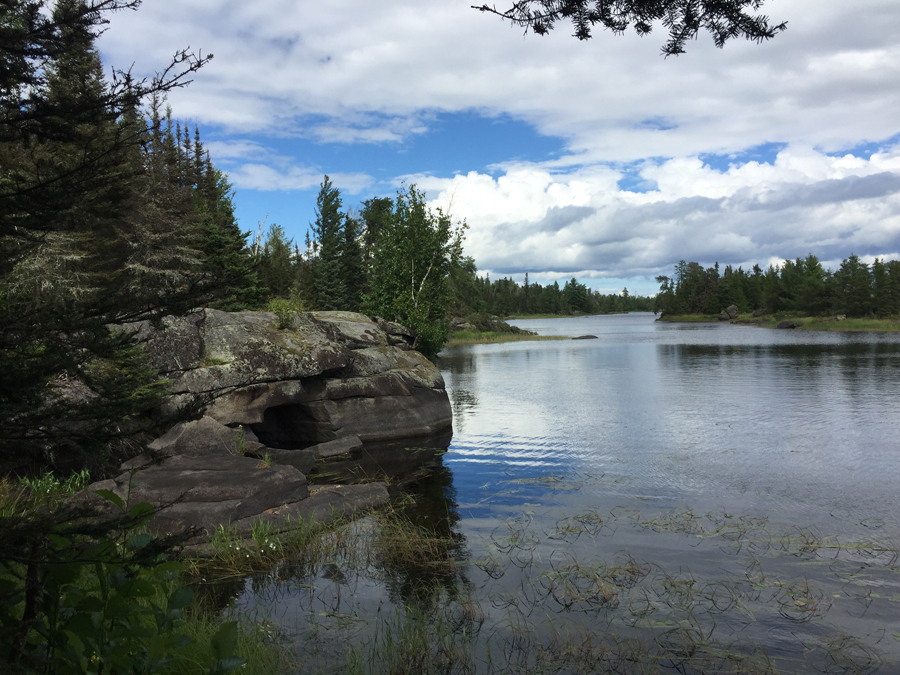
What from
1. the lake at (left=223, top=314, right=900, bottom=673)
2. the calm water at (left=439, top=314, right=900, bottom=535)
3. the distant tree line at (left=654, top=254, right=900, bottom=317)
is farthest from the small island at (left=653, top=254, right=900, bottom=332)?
the lake at (left=223, top=314, right=900, bottom=673)

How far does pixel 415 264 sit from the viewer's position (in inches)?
1500

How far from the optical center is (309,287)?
63125mm

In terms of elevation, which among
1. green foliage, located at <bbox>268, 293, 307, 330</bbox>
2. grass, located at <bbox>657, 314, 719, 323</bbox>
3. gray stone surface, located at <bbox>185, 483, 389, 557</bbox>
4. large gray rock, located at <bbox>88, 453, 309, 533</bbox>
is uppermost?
green foliage, located at <bbox>268, 293, 307, 330</bbox>

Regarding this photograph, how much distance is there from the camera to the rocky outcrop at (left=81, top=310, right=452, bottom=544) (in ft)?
35.7

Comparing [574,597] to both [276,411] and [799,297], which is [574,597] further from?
[799,297]

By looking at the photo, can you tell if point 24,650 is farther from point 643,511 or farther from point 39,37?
point 643,511

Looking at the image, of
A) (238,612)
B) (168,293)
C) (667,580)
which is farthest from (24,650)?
(667,580)

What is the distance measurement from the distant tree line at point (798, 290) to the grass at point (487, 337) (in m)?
42.1

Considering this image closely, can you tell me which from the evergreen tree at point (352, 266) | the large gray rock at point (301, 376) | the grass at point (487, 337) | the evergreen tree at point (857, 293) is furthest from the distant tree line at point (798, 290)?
the large gray rock at point (301, 376)

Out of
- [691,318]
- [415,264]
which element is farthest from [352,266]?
[691,318]

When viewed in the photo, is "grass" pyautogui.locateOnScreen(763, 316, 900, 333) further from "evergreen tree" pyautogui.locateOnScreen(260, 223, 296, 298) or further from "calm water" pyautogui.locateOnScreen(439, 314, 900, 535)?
"evergreen tree" pyautogui.locateOnScreen(260, 223, 296, 298)

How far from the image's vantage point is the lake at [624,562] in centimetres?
678

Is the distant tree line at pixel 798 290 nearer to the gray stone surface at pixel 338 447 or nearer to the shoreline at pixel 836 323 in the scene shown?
the shoreline at pixel 836 323

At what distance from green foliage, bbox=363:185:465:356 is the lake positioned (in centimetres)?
1737
